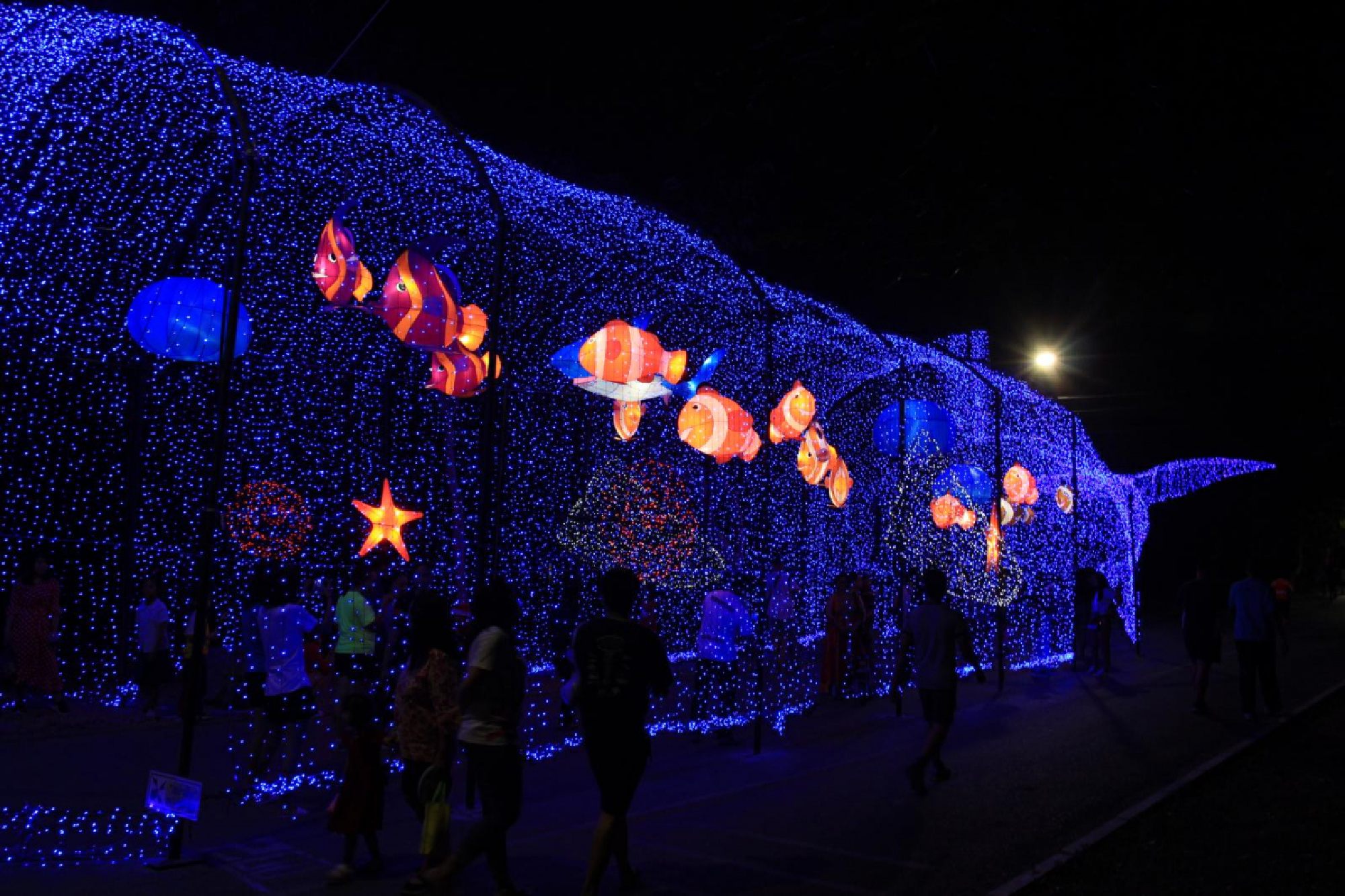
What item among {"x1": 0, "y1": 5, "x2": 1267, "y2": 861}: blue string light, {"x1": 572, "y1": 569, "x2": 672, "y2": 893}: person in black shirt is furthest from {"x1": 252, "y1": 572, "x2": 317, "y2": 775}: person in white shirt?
{"x1": 572, "y1": 569, "x2": 672, "y2": 893}: person in black shirt

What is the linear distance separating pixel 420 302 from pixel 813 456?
5.55 meters

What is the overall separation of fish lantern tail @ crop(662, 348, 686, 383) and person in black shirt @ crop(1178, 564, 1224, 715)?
6517mm

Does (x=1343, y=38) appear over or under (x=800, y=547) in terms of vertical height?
over

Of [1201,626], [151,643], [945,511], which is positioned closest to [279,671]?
[151,643]

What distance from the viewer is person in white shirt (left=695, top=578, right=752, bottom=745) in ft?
30.9

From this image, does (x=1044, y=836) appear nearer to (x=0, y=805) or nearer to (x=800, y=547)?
(x=0, y=805)

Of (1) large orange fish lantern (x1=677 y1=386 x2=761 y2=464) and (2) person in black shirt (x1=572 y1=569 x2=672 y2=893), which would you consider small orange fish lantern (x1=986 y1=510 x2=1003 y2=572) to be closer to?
(1) large orange fish lantern (x1=677 y1=386 x2=761 y2=464)

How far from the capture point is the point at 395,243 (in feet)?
43.5

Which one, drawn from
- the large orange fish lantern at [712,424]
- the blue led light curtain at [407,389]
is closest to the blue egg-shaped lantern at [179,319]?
the blue led light curtain at [407,389]

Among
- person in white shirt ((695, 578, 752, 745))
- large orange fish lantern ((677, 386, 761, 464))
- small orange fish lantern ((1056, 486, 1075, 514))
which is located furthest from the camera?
small orange fish lantern ((1056, 486, 1075, 514))

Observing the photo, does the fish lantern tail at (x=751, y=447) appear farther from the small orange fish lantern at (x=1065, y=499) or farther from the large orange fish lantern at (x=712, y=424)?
the small orange fish lantern at (x=1065, y=499)

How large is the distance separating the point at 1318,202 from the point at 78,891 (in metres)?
8.72

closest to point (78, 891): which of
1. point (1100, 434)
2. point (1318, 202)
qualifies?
point (1318, 202)

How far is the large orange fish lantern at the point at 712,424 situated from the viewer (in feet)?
30.5
